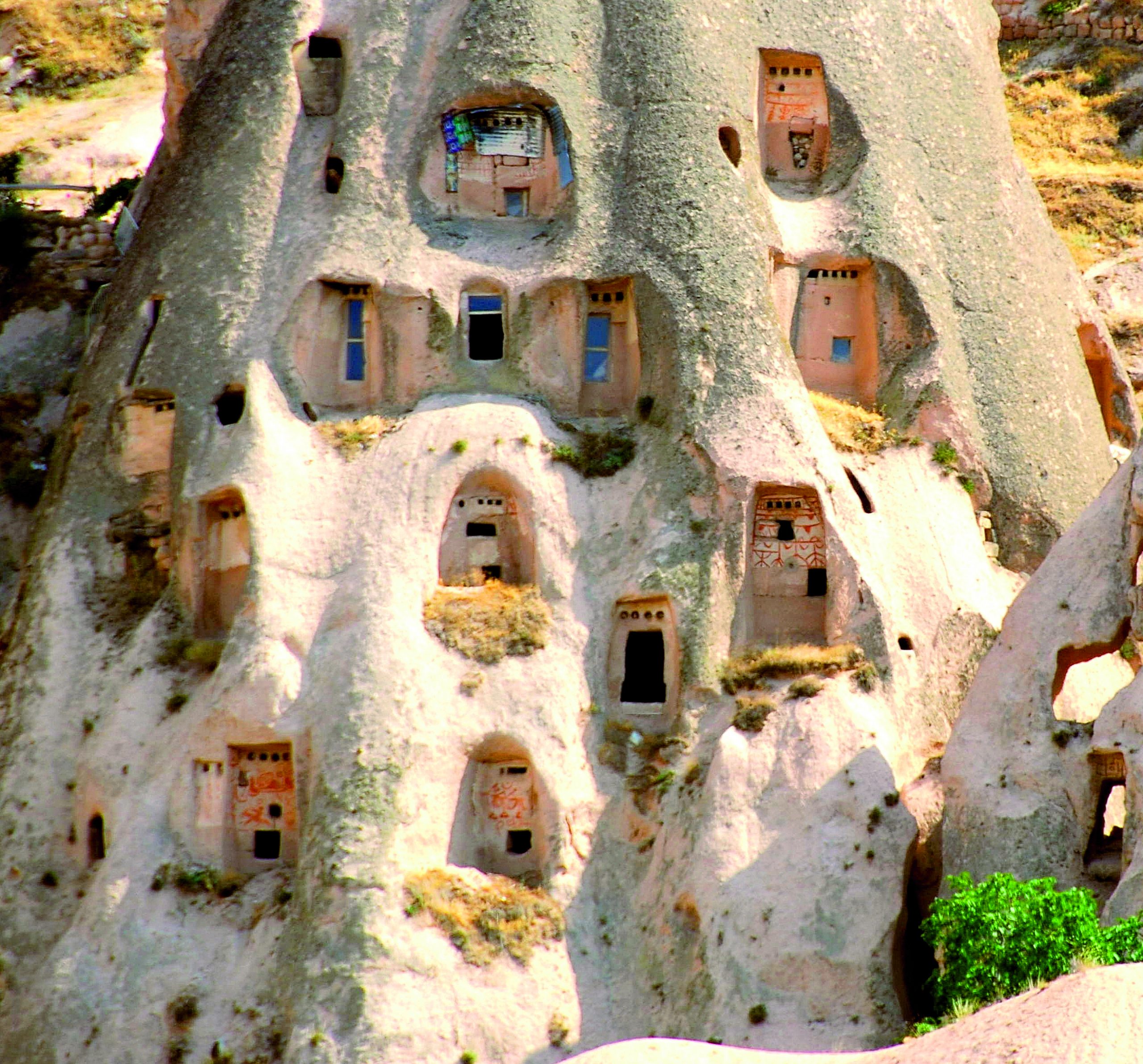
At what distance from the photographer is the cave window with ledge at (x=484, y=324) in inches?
1503

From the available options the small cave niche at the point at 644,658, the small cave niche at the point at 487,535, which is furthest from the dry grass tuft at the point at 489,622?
the small cave niche at the point at 644,658

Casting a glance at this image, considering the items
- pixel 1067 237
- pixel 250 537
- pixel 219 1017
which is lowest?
pixel 219 1017

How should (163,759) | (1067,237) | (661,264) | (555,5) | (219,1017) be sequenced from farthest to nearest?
(1067,237) → (555,5) → (661,264) → (163,759) → (219,1017)

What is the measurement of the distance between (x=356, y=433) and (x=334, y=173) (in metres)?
5.10

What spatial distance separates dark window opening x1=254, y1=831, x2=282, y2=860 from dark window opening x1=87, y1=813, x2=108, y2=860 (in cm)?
248

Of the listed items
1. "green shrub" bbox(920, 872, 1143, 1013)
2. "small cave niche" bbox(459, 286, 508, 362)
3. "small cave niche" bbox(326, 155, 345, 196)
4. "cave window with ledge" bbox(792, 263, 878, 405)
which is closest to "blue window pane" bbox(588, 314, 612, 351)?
"small cave niche" bbox(459, 286, 508, 362)

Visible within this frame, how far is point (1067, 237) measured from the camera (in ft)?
164

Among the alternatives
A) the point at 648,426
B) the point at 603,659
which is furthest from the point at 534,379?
the point at 603,659

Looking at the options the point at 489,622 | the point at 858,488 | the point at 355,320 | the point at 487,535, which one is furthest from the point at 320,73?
the point at 858,488

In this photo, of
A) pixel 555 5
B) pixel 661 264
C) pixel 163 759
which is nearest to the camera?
pixel 163 759

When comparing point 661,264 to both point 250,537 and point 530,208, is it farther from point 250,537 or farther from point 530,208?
point 250,537

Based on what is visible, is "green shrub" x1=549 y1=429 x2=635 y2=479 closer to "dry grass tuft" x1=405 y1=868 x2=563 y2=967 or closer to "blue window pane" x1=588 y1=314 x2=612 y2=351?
"blue window pane" x1=588 y1=314 x2=612 y2=351

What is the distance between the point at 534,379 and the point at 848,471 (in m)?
5.46

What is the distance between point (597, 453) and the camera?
122ft
